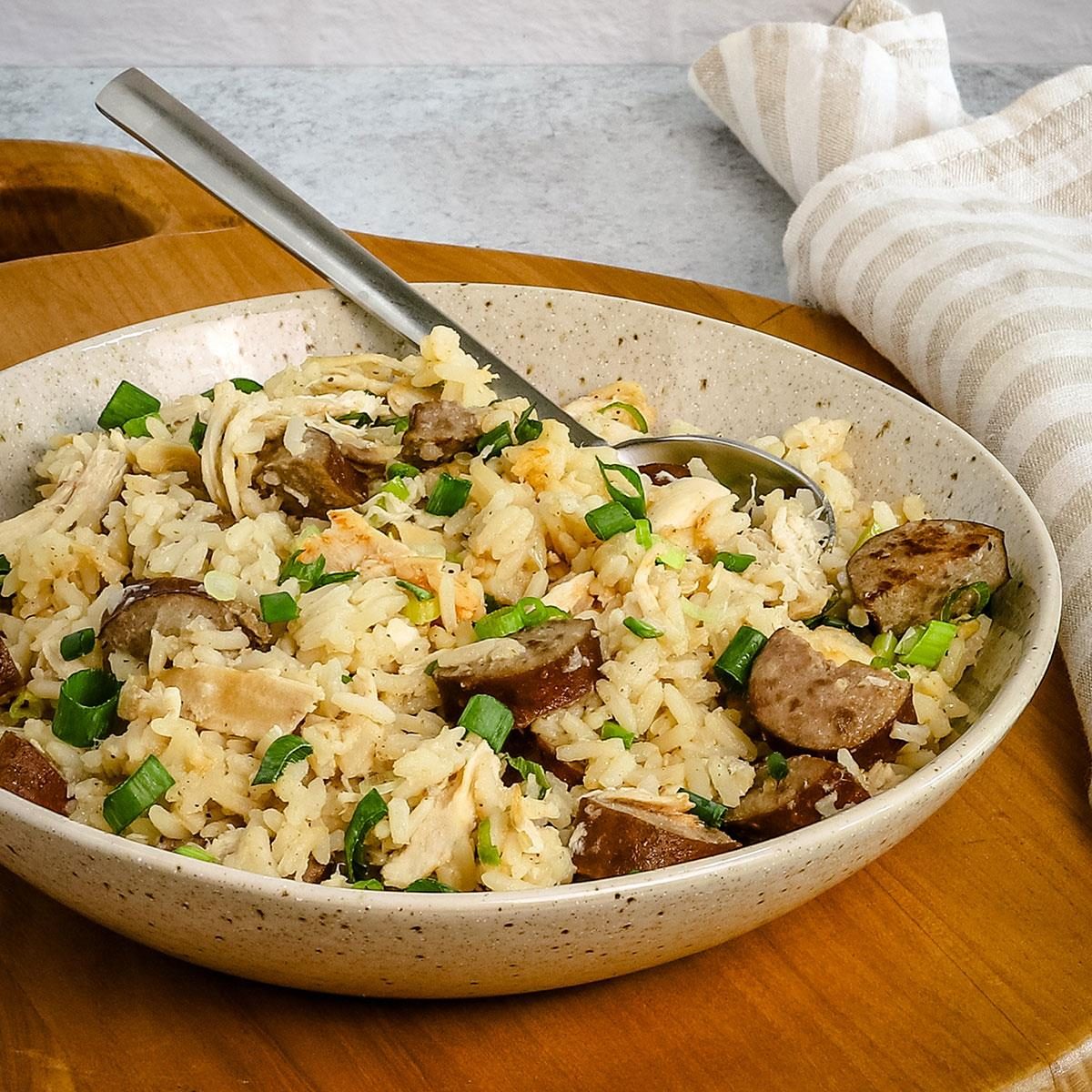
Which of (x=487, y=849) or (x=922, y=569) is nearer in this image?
(x=487, y=849)

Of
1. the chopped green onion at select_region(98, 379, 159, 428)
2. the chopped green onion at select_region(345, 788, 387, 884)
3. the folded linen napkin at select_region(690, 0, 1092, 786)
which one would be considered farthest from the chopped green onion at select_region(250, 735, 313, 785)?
the folded linen napkin at select_region(690, 0, 1092, 786)

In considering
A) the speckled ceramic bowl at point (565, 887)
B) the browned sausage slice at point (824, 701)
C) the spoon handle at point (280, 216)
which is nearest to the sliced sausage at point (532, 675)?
the browned sausage slice at point (824, 701)

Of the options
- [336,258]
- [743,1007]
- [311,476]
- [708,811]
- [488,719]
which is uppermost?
[336,258]

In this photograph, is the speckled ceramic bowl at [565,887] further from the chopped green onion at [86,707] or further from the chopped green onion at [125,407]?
the chopped green onion at [86,707]

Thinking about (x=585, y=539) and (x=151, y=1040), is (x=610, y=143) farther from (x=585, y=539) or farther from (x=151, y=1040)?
(x=151, y=1040)

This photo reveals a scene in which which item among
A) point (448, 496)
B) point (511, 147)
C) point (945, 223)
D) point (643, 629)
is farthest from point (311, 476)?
point (511, 147)

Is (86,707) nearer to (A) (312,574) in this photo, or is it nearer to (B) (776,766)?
(A) (312,574)
